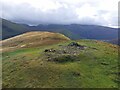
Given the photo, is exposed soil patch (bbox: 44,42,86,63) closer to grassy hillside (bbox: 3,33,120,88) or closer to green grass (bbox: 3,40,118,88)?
grassy hillside (bbox: 3,33,120,88)

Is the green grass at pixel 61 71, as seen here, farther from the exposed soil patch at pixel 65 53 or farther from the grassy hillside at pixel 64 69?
the exposed soil patch at pixel 65 53

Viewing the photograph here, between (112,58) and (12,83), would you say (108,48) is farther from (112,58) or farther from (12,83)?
(12,83)

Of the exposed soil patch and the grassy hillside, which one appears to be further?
the exposed soil patch

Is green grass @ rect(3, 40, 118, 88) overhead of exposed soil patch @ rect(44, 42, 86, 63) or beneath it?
beneath

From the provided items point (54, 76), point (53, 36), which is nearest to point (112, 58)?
point (54, 76)

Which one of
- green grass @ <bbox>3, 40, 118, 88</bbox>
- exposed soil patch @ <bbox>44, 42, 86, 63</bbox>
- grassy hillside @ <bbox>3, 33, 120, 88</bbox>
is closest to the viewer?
green grass @ <bbox>3, 40, 118, 88</bbox>

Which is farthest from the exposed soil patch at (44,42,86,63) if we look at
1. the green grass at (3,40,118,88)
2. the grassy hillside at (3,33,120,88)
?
the green grass at (3,40,118,88)

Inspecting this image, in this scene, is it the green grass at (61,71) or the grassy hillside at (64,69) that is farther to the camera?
the grassy hillside at (64,69)

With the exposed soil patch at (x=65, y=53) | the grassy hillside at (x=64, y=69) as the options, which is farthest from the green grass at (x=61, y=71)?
the exposed soil patch at (x=65, y=53)
